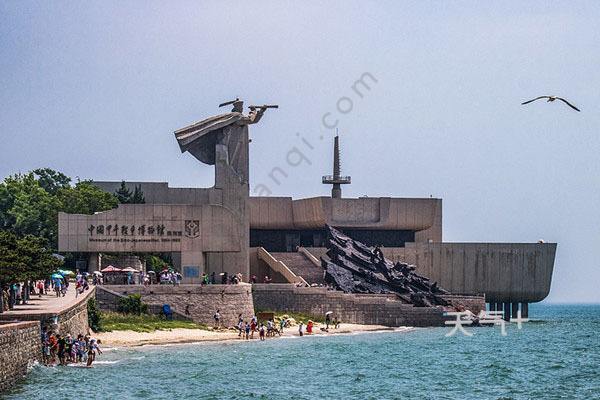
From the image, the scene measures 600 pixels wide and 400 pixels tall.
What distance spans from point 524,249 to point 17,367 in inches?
2667

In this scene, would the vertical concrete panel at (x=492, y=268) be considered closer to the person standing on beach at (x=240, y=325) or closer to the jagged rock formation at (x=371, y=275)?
the jagged rock formation at (x=371, y=275)

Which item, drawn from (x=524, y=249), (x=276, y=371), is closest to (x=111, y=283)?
(x=276, y=371)

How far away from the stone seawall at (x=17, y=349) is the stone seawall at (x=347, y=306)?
33242mm

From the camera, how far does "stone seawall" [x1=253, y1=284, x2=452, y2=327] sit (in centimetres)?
7369

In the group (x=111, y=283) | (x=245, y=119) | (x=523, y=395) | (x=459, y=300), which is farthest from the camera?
(x=459, y=300)

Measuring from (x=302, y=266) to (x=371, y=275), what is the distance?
7.06 m

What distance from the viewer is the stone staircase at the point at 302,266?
84.9m

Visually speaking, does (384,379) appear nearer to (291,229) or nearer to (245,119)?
(245,119)

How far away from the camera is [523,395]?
1604 inches

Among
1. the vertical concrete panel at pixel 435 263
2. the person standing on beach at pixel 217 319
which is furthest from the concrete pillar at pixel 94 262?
the vertical concrete panel at pixel 435 263

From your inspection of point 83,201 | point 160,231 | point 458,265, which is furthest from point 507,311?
point 160,231

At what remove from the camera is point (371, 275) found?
84.0m

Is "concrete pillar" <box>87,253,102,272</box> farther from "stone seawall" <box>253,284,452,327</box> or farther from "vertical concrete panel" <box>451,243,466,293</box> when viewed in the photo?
"vertical concrete panel" <box>451,243,466,293</box>

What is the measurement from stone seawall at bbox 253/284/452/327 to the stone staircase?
701cm
